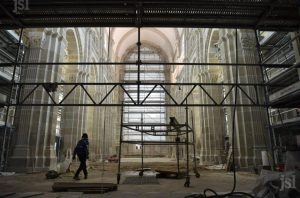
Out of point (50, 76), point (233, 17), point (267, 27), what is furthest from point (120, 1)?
point (50, 76)

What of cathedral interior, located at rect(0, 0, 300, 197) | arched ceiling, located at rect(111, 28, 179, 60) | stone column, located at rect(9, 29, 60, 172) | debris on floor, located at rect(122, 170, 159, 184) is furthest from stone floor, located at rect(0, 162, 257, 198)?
arched ceiling, located at rect(111, 28, 179, 60)

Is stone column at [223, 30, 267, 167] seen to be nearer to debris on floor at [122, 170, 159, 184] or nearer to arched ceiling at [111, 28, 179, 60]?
debris on floor at [122, 170, 159, 184]

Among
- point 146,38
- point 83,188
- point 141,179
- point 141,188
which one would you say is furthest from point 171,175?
point 146,38

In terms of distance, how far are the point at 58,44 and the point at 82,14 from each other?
9882 millimetres

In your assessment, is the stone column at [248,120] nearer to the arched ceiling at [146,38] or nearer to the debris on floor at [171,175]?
the debris on floor at [171,175]

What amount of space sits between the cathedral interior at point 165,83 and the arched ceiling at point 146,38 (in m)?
11.8

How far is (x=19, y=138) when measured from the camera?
42.3 ft

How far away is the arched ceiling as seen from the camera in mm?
42763

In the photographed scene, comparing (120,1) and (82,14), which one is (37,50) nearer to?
(82,14)

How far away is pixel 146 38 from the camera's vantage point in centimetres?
4972

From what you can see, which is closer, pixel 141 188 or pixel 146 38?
pixel 141 188

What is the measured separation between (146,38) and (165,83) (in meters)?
42.9

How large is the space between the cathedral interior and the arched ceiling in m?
11.8

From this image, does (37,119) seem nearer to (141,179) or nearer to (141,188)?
(141,179)
